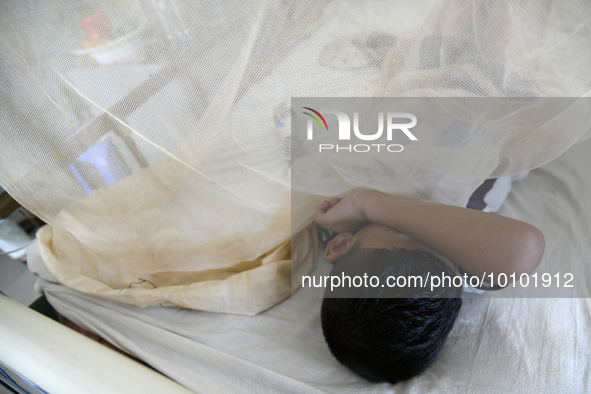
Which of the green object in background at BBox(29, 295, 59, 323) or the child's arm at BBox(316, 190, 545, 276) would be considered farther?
the green object in background at BBox(29, 295, 59, 323)

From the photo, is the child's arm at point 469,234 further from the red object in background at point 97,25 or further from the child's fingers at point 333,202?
the red object in background at point 97,25

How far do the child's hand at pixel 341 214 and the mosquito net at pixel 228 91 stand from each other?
0.13m

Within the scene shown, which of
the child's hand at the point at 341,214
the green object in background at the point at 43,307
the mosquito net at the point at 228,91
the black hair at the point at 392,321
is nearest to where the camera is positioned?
the mosquito net at the point at 228,91

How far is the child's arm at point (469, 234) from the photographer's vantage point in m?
0.64

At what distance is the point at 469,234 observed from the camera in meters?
0.67

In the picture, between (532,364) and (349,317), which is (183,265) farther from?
(532,364)

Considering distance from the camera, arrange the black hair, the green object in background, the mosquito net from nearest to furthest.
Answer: the mosquito net → the black hair → the green object in background

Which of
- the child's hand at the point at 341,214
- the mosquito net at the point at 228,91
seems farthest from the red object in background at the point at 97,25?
the child's hand at the point at 341,214

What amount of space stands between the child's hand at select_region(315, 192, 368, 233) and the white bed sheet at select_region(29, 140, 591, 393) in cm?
12

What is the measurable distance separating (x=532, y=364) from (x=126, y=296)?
2.75ft

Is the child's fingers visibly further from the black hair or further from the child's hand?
the black hair

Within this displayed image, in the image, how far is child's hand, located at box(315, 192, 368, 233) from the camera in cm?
80

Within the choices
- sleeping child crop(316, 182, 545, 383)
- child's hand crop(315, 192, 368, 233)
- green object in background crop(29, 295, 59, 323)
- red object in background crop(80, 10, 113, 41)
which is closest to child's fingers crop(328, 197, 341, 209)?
child's hand crop(315, 192, 368, 233)

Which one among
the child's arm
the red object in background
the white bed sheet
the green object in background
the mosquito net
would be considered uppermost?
the red object in background
